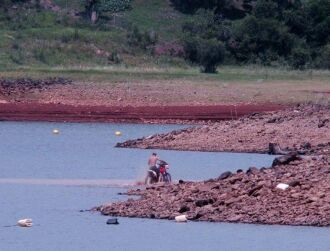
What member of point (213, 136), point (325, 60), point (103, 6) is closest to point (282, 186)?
point (213, 136)

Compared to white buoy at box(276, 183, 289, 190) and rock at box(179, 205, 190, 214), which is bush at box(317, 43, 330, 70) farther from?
rock at box(179, 205, 190, 214)

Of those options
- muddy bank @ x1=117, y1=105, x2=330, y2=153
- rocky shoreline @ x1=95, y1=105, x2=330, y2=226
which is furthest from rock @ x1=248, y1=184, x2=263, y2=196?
muddy bank @ x1=117, y1=105, x2=330, y2=153

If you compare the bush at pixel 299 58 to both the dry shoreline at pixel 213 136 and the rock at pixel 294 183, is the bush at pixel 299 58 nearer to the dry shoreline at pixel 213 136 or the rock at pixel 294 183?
the dry shoreline at pixel 213 136

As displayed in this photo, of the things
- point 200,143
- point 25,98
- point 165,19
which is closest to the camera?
point 200,143

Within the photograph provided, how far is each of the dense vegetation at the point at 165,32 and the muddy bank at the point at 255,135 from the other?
66.2ft

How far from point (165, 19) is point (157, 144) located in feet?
122

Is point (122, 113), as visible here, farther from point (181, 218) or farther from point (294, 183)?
point (181, 218)

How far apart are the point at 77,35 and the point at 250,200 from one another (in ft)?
136

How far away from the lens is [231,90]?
1854 inches

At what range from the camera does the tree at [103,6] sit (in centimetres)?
7125

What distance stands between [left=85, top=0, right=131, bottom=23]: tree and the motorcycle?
4597 cm

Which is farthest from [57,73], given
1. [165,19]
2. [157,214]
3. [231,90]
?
[157,214]

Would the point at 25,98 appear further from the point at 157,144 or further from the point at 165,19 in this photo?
the point at 165,19

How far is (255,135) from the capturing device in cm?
3491
